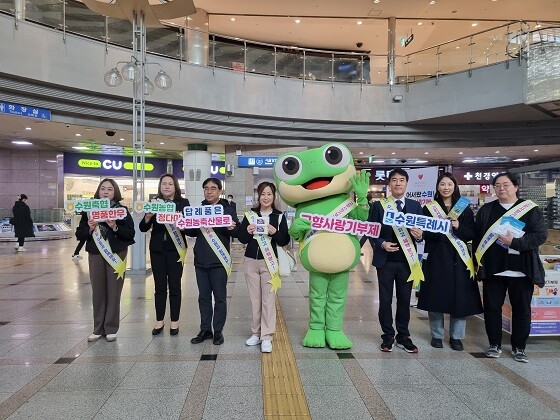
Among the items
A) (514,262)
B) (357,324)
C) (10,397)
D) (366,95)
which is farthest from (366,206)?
(366,95)

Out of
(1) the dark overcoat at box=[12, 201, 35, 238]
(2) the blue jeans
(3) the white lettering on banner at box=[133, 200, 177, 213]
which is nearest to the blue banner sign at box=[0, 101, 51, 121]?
(1) the dark overcoat at box=[12, 201, 35, 238]

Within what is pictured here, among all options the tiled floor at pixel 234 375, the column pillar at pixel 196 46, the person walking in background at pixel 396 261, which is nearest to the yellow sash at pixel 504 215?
the person walking in background at pixel 396 261

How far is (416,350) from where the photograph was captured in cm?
366

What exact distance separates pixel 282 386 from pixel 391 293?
1.36 metres

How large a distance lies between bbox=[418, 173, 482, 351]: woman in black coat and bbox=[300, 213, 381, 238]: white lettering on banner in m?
0.58

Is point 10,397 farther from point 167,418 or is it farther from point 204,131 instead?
point 204,131

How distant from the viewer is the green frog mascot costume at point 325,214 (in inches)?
141

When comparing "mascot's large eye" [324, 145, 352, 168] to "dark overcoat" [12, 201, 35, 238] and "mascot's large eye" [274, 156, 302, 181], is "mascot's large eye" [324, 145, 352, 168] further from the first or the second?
"dark overcoat" [12, 201, 35, 238]

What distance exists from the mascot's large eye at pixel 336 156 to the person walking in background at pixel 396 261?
1.69ft

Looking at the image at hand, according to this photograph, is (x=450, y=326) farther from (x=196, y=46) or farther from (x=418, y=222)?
(x=196, y=46)

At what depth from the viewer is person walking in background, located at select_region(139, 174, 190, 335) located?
4.02 m

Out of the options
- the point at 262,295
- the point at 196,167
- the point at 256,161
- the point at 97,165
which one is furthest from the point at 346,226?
the point at 97,165

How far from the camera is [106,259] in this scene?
390cm

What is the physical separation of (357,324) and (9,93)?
9140 millimetres
